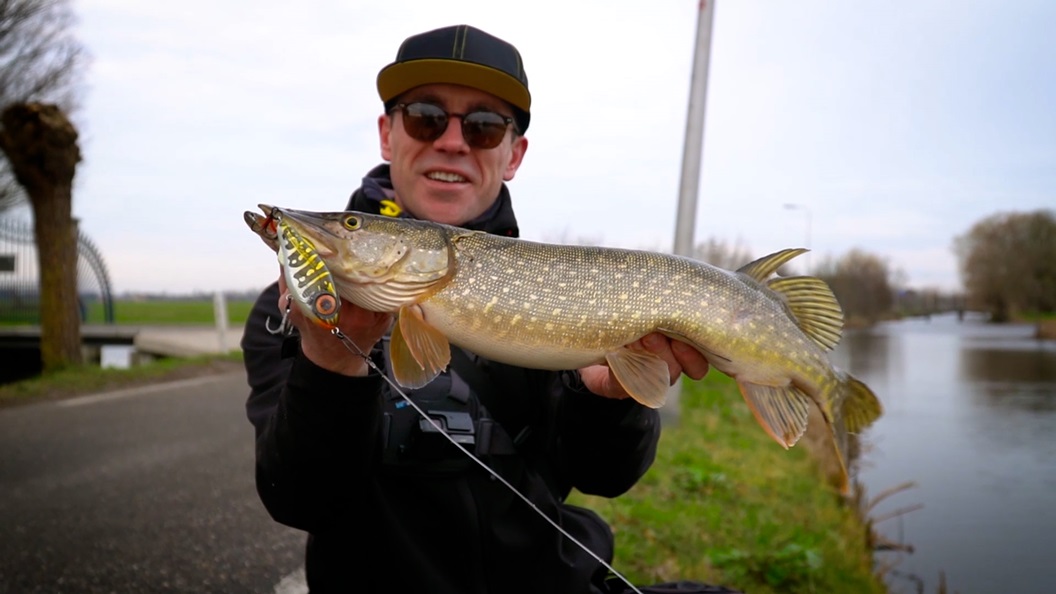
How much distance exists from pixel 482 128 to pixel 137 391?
26.1ft

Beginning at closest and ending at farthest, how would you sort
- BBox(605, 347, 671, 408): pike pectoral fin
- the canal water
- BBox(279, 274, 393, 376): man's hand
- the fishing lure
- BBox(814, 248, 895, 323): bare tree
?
1. the fishing lure
2. BBox(279, 274, 393, 376): man's hand
3. BBox(605, 347, 671, 408): pike pectoral fin
4. the canal water
5. BBox(814, 248, 895, 323): bare tree

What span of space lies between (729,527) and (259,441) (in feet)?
12.3

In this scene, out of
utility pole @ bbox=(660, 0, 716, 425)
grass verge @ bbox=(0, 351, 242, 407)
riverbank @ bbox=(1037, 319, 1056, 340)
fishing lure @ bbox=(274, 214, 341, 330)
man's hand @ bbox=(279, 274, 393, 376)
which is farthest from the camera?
riverbank @ bbox=(1037, 319, 1056, 340)

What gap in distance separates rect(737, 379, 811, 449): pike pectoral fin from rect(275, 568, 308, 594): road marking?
229cm

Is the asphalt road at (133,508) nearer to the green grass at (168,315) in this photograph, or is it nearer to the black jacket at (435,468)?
the black jacket at (435,468)

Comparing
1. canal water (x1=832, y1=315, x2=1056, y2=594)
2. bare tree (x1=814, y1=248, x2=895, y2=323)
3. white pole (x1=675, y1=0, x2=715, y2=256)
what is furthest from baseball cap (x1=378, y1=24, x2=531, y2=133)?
bare tree (x1=814, y1=248, x2=895, y2=323)

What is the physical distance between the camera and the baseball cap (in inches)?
107

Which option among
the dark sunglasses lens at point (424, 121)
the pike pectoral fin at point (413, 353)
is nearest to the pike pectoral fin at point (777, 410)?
the pike pectoral fin at point (413, 353)

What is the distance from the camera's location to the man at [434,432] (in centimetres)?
204

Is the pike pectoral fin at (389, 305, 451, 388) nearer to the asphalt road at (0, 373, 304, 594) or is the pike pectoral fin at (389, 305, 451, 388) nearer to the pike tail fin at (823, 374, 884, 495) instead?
the pike tail fin at (823, 374, 884, 495)

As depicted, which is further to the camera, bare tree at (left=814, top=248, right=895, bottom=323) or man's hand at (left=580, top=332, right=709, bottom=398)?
bare tree at (left=814, top=248, right=895, bottom=323)

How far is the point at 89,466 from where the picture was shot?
5.35m

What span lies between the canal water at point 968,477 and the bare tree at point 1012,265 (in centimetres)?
3722

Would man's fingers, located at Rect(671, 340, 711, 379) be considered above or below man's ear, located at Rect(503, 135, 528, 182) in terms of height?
below
